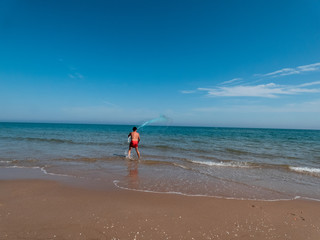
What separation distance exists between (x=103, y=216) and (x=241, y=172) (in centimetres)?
767

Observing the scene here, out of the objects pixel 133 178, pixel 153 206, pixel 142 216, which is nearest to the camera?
pixel 142 216

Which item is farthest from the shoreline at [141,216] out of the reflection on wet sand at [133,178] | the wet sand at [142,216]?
the reflection on wet sand at [133,178]

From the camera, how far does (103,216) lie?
4250 millimetres

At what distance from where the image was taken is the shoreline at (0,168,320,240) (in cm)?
369

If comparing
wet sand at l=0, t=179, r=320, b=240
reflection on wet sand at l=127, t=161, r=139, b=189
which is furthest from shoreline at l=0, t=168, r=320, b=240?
reflection on wet sand at l=127, t=161, r=139, b=189

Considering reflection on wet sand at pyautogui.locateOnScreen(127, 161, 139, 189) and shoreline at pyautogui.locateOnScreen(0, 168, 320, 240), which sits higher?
shoreline at pyautogui.locateOnScreen(0, 168, 320, 240)

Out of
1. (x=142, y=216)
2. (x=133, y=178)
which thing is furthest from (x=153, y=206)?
(x=133, y=178)

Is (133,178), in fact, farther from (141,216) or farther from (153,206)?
(141,216)

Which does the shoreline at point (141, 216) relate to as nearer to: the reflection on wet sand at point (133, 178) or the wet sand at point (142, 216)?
the wet sand at point (142, 216)

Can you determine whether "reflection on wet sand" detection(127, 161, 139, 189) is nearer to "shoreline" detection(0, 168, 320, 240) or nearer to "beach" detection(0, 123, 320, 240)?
"beach" detection(0, 123, 320, 240)

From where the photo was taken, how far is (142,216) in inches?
171

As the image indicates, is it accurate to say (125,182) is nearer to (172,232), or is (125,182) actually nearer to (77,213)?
(77,213)

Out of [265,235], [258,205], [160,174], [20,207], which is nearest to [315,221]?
[258,205]

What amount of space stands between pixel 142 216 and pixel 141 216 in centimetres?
2
